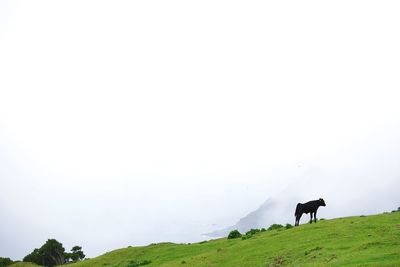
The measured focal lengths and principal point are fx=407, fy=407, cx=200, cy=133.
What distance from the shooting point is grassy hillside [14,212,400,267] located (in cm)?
2434

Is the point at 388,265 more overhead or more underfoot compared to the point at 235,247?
more underfoot

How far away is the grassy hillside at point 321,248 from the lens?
24.3 metres

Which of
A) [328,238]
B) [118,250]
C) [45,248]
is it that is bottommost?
[328,238]

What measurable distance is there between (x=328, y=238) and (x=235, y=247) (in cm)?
1097

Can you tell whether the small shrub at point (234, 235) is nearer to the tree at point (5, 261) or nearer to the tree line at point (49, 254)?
the tree at point (5, 261)

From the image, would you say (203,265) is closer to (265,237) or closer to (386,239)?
(265,237)

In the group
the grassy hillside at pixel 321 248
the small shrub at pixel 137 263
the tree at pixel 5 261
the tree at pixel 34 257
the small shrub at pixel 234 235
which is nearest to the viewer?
the grassy hillside at pixel 321 248

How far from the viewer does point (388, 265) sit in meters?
20.2

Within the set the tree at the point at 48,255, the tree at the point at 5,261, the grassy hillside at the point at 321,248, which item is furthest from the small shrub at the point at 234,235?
the tree at the point at 48,255

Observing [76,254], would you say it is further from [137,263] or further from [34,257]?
[137,263]

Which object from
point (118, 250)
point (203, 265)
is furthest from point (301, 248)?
point (118, 250)

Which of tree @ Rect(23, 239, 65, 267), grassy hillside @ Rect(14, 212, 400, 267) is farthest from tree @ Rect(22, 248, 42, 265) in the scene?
grassy hillside @ Rect(14, 212, 400, 267)

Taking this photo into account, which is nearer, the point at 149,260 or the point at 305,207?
the point at 305,207

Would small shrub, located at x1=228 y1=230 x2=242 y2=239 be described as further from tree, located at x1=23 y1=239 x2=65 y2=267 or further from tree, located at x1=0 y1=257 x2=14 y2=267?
tree, located at x1=23 y1=239 x2=65 y2=267
